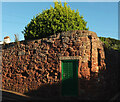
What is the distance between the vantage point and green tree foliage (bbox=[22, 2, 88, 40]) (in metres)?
12.9

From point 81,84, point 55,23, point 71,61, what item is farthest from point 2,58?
point 81,84

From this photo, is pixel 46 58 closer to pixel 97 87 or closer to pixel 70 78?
pixel 70 78

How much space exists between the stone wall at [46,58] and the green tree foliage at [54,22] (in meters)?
1.16

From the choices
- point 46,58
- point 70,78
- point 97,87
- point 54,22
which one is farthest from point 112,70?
point 54,22

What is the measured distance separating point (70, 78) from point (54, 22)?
466 centimetres

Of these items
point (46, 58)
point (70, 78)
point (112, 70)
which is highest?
point (46, 58)

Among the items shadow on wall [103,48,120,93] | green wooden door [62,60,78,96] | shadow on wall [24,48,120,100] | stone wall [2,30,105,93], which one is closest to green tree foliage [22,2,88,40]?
stone wall [2,30,105,93]

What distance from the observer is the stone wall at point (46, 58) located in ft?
36.0

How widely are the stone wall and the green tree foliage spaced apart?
1159 mm

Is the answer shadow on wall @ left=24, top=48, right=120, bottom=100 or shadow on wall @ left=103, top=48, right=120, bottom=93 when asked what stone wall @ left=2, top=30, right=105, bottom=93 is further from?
shadow on wall @ left=103, top=48, right=120, bottom=93

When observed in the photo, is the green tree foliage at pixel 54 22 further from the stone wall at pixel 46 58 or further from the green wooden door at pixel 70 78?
the green wooden door at pixel 70 78

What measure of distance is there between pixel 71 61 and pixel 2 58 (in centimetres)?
651

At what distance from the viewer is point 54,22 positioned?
514 inches

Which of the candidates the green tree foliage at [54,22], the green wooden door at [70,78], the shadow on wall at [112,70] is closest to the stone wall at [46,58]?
the green wooden door at [70,78]
